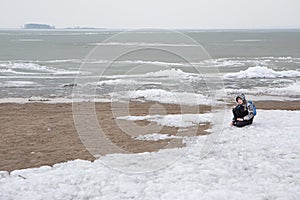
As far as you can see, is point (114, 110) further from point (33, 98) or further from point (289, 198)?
point (289, 198)

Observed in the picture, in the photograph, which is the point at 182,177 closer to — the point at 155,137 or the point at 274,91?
the point at 155,137

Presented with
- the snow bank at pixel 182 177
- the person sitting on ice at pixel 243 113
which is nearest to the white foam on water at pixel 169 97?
the person sitting on ice at pixel 243 113

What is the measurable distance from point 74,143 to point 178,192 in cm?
449

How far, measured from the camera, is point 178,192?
6.71m

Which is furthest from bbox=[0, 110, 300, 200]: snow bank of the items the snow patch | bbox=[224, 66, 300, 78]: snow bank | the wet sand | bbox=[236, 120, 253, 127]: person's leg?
bbox=[224, 66, 300, 78]: snow bank

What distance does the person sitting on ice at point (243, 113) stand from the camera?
36.4 ft

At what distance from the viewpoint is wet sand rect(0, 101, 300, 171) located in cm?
908

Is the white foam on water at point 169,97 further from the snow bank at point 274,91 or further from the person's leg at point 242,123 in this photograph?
the person's leg at point 242,123

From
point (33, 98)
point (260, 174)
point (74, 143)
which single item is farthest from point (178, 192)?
point (33, 98)

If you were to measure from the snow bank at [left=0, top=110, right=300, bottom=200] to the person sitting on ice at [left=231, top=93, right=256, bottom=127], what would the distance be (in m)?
1.66

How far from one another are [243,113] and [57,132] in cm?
565

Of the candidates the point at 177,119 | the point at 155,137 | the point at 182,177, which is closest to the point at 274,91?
the point at 177,119

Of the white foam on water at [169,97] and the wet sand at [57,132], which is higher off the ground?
the white foam on water at [169,97]

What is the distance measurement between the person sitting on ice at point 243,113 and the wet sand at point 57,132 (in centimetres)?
105
